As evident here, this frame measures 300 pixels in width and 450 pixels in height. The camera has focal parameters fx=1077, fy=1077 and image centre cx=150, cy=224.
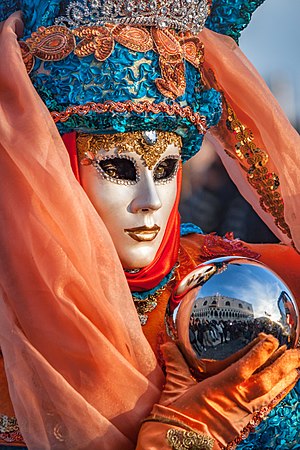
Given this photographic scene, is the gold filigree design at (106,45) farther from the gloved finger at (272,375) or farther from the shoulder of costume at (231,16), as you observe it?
the gloved finger at (272,375)

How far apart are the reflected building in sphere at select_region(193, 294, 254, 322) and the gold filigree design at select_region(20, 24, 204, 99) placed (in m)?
0.53

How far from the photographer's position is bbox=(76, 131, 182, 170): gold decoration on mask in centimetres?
238

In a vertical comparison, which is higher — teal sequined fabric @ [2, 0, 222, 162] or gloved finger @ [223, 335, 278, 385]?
teal sequined fabric @ [2, 0, 222, 162]

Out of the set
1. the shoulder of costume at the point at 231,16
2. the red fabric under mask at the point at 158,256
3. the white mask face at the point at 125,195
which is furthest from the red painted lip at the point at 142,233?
the shoulder of costume at the point at 231,16

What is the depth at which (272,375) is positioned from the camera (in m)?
2.11

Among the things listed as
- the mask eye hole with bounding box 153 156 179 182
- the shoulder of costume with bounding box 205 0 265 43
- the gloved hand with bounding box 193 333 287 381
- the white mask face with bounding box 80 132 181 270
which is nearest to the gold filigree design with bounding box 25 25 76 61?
the white mask face with bounding box 80 132 181 270

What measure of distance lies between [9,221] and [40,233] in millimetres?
74

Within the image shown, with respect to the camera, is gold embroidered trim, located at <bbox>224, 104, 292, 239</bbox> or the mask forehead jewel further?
gold embroidered trim, located at <bbox>224, 104, 292, 239</bbox>

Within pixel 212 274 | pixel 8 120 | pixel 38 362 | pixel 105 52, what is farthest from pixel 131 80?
pixel 38 362

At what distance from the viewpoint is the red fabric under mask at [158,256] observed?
240cm

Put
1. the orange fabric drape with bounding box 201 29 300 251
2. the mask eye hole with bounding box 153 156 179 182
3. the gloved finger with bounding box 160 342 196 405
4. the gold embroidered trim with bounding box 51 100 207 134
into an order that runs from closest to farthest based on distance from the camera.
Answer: the gloved finger with bounding box 160 342 196 405, the gold embroidered trim with bounding box 51 100 207 134, the mask eye hole with bounding box 153 156 179 182, the orange fabric drape with bounding box 201 29 300 251

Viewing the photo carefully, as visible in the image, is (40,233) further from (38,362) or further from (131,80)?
(131,80)

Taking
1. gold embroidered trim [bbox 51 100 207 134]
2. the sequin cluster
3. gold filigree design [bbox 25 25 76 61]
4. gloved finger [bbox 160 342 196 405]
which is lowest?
gloved finger [bbox 160 342 196 405]

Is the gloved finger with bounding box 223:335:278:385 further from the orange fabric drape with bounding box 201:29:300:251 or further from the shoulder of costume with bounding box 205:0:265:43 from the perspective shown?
the shoulder of costume with bounding box 205:0:265:43
